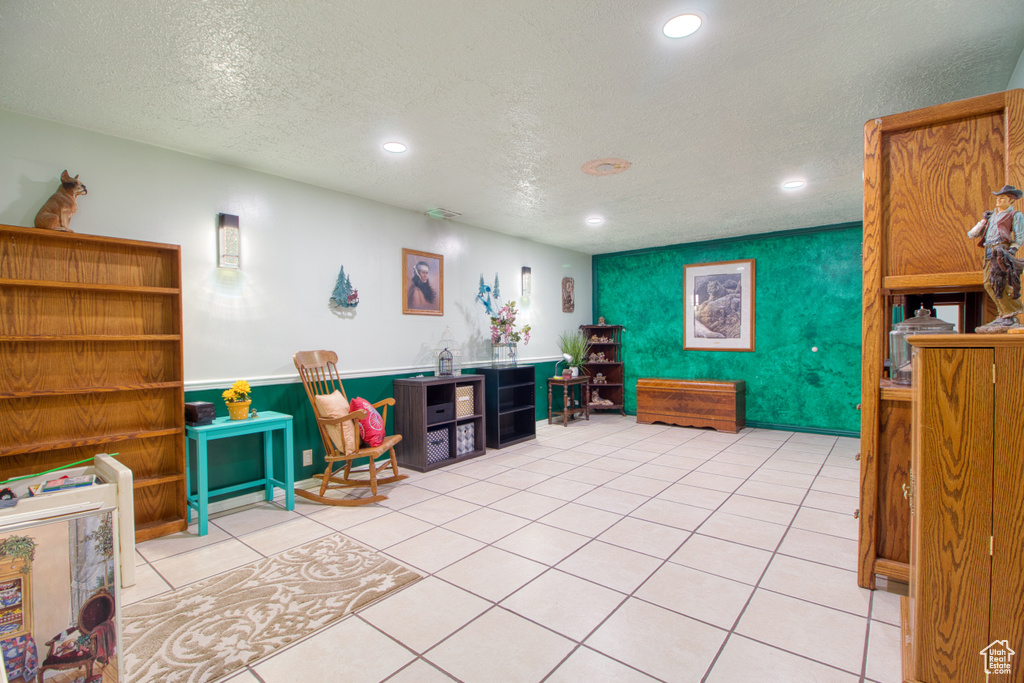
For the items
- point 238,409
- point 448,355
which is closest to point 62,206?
point 238,409

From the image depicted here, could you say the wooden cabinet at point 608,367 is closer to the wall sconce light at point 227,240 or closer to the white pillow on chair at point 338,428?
the white pillow on chair at point 338,428

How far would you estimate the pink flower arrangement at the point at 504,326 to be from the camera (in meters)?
5.83

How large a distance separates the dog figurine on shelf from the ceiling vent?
111 inches

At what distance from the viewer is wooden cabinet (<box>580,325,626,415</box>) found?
7.46 meters

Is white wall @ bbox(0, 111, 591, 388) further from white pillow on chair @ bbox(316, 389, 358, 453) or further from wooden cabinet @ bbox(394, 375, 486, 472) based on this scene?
white pillow on chair @ bbox(316, 389, 358, 453)

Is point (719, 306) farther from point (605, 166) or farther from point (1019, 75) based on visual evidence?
point (1019, 75)

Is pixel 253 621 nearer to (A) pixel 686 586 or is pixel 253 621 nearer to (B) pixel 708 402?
(A) pixel 686 586

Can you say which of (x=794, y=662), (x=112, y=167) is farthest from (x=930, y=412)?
(x=112, y=167)

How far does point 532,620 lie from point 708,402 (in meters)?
4.90

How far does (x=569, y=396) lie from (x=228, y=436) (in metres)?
4.87

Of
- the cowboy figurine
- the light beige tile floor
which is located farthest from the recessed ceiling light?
the light beige tile floor

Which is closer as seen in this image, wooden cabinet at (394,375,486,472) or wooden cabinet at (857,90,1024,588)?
wooden cabinet at (857,90,1024,588)

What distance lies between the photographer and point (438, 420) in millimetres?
4660

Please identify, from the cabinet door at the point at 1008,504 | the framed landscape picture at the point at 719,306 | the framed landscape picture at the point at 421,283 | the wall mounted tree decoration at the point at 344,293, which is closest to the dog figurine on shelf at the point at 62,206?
the wall mounted tree decoration at the point at 344,293
